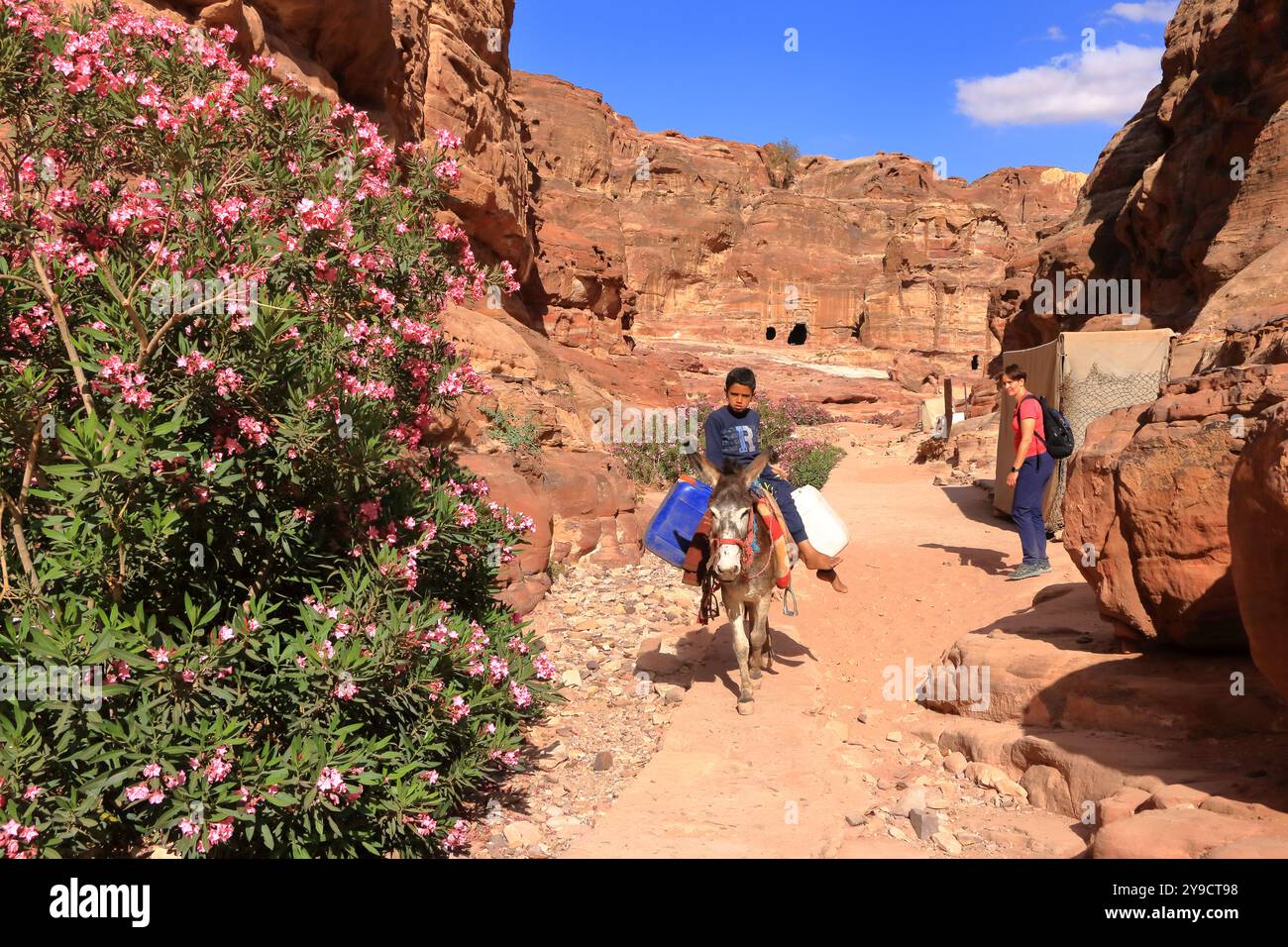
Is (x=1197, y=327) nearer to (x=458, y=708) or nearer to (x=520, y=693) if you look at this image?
(x=520, y=693)

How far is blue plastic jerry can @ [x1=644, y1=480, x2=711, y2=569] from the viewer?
805 centimetres

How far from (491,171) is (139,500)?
22.4m

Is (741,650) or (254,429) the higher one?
(254,429)

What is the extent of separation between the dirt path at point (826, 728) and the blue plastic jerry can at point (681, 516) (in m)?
1.34

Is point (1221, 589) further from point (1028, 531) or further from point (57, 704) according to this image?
point (57, 704)

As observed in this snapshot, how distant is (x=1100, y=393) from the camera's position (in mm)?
14109

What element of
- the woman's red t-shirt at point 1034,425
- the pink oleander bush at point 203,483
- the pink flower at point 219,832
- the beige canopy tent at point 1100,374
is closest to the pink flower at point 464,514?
the pink oleander bush at point 203,483

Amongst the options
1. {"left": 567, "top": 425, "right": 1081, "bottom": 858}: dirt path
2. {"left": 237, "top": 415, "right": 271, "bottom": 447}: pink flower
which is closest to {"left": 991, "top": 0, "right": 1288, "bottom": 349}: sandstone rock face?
{"left": 567, "top": 425, "right": 1081, "bottom": 858}: dirt path

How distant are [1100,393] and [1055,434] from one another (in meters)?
3.66

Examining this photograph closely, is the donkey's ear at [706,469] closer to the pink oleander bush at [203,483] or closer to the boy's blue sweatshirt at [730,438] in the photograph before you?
the boy's blue sweatshirt at [730,438]

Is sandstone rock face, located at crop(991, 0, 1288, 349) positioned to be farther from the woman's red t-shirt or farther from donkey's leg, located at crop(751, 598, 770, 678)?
donkey's leg, located at crop(751, 598, 770, 678)

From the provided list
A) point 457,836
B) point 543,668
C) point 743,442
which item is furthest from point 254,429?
point 743,442

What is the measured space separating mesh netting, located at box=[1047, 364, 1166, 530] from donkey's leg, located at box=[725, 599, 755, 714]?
8653mm

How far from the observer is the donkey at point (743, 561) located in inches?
273
